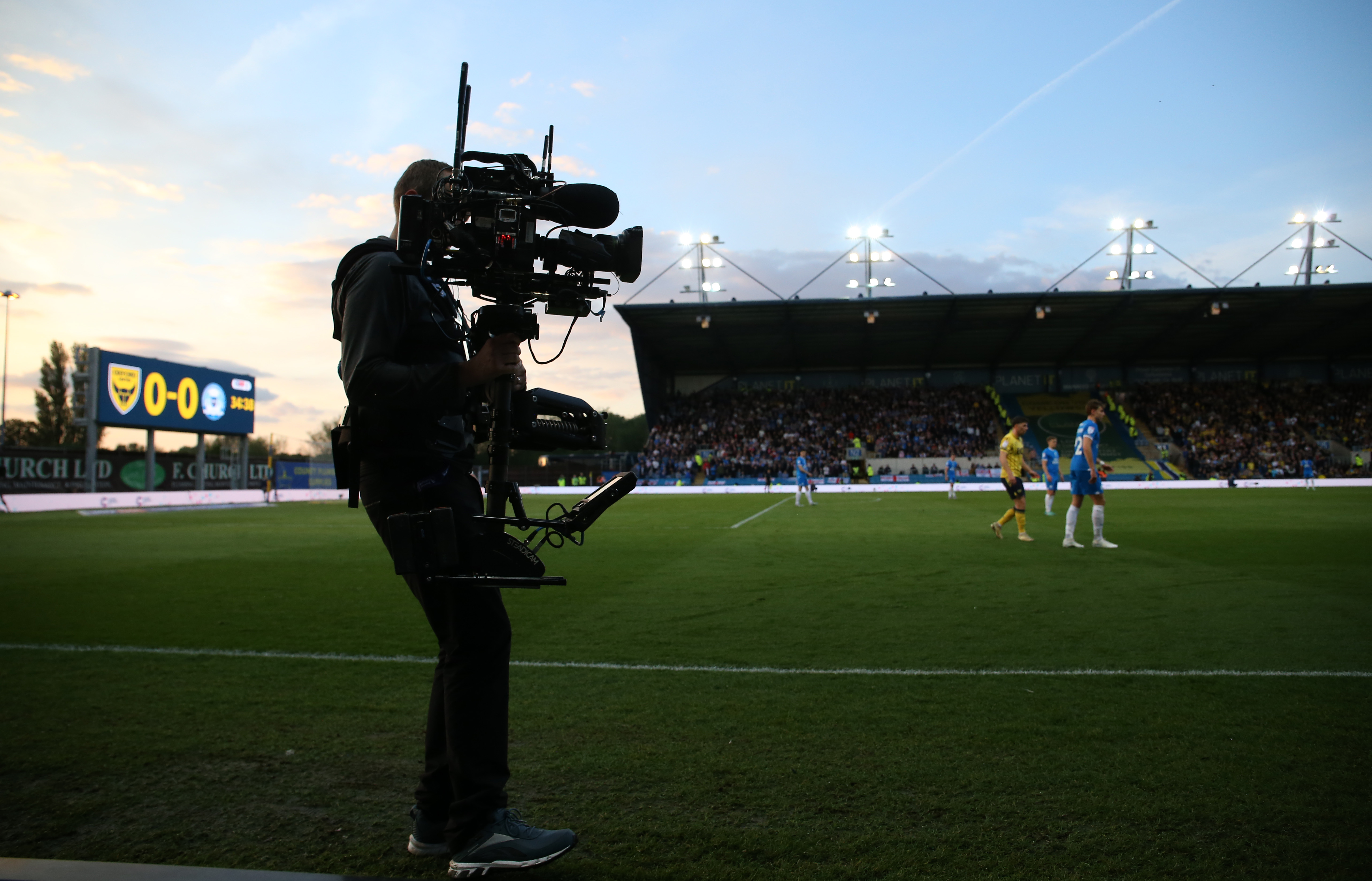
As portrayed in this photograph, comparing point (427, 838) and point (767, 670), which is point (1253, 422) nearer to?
point (767, 670)

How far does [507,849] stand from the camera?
2.39 m

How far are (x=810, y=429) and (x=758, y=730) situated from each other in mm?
45038

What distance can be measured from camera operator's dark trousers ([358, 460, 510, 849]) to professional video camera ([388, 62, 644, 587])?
14 centimetres

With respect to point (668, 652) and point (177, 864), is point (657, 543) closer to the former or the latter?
point (668, 652)

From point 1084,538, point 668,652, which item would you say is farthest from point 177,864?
point 1084,538

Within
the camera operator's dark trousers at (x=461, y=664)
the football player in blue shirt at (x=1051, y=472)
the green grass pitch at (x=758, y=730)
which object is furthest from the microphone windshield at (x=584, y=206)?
the football player in blue shirt at (x=1051, y=472)

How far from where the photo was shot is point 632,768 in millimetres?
3266

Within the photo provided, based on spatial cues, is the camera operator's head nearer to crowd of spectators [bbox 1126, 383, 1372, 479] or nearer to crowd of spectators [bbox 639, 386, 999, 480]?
crowd of spectators [bbox 639, 386, 999, 480]

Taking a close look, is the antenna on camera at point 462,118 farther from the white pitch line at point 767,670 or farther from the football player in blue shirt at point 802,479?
the football player in blue shirt at point 802,479

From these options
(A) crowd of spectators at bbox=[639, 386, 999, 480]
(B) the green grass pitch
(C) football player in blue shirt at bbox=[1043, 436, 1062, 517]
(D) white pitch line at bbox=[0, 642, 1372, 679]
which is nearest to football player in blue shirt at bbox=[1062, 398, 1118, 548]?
(B) the green grass pitch

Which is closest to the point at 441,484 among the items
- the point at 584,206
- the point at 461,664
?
the point at 461,664

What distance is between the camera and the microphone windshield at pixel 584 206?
2553 mm

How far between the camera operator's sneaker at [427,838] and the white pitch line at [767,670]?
236 centimetres

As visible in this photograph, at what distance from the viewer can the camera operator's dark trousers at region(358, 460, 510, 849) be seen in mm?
2492
